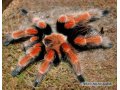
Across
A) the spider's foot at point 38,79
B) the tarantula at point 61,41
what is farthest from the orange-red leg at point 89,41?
the spider's foot at point 38,79

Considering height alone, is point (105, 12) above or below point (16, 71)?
above

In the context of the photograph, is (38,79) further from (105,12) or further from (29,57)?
(105,12)

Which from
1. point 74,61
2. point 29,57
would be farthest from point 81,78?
point 29,57

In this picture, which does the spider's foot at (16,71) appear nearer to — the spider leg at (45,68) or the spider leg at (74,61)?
the spider leg at (45,68)

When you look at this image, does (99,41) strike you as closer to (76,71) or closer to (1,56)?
(76,71)

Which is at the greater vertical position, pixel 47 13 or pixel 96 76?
pixel 47 13

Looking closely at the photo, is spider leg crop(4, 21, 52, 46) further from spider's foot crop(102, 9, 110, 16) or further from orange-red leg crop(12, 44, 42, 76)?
spider's foot crop(102, 9, 110, 16)

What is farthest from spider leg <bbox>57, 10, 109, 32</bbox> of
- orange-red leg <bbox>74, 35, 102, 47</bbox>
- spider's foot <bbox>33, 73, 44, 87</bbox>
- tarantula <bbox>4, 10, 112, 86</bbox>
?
spider's foot <bbox>33, 73, 44, 87</bbox>

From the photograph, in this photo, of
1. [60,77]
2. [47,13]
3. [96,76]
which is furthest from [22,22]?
[96,76]
